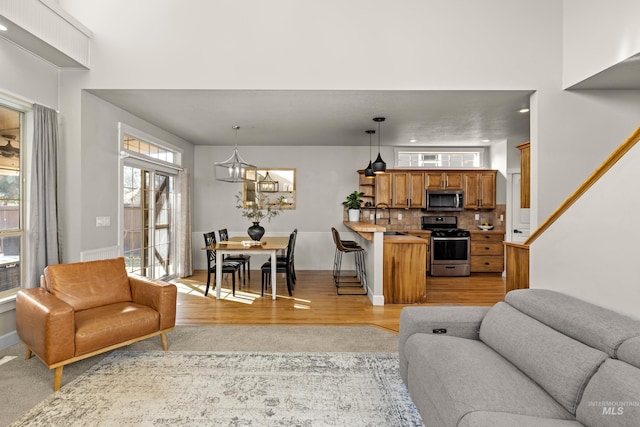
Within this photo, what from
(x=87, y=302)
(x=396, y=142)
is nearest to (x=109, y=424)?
(x=87, y=302)

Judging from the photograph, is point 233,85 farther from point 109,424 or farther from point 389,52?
point 109,424

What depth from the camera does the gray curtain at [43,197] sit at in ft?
10.4

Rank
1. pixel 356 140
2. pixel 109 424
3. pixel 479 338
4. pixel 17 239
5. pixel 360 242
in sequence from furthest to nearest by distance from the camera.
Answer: pixel 356 140
pixel 360 242
pixel 17 239
pixel 479 338
pixel 109 424

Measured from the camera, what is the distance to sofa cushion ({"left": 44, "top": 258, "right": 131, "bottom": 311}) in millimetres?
2809

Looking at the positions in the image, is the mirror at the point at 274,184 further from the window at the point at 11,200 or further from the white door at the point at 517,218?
the white door at the point at 517,218

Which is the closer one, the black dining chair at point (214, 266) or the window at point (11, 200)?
the window at point (11, 200)

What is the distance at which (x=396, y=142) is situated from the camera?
21.3ft

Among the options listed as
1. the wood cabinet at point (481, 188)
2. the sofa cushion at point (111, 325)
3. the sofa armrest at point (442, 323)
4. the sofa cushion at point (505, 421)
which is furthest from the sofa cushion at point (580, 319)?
the wood cabinet at point (481, 188)

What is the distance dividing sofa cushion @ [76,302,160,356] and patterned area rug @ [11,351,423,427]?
0.24 m

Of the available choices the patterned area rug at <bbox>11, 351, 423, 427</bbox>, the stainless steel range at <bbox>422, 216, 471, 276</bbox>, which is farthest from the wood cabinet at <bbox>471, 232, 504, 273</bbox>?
the patterned area rug at <bbox>11, 351, 423, 427</bbox>

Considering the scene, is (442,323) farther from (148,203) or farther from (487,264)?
(487,264)

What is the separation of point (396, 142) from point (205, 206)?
13.5 ft

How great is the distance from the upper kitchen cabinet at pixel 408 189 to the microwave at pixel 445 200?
0.17m

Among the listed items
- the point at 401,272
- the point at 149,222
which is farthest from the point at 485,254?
the point at 149,222
